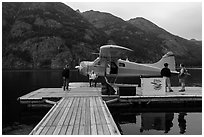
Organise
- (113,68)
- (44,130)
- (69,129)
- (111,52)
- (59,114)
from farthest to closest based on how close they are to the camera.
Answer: (113,68), (111,52), (59,114), (69,129), (44,130)

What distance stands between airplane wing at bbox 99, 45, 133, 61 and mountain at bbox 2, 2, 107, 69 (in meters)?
A: 70.6

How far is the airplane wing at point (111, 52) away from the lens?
1529 centimetres

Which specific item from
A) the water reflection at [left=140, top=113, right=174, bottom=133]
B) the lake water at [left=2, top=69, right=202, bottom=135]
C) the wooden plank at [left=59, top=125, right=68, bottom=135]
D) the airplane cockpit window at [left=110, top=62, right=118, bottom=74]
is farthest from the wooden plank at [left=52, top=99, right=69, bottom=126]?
the airplane cockpit window at [left=110, top=62, right=118, bottom=74]

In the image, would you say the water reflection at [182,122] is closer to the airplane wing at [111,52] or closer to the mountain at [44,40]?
the airplane wing at [111,52]

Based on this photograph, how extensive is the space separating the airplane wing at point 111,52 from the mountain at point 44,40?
7063 centimetres

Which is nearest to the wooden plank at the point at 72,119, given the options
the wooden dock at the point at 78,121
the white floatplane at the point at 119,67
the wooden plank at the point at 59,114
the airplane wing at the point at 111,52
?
the wooden dock at the point at 78,121

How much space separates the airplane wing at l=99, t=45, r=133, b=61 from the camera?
50.2 ft

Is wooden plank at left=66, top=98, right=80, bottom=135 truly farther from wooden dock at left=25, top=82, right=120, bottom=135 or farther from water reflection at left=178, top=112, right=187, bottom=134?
water reflection at left=178, top=112, right=187, bottom=134

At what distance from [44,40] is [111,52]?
349ft

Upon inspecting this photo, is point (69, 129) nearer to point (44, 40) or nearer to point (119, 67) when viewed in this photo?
point (119, 67)

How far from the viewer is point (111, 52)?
16.4m

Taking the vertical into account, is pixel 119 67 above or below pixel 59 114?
above

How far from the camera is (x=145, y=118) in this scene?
12.1m

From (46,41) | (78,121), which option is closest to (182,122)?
(78,121)
